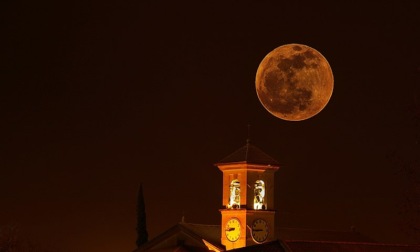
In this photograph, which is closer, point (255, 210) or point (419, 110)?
point (419, 110)

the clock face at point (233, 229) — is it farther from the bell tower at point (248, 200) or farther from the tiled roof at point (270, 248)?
the tiled roof at point (270, 248)

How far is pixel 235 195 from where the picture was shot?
5022 cm

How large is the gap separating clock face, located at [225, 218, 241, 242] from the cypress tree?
32.9 ft

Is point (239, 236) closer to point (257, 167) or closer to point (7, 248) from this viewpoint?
point (257, 167)

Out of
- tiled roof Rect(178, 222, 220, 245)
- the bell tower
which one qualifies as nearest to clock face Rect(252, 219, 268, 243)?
the bell tower

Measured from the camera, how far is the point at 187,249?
52.8 m

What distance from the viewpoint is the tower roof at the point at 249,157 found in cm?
5031

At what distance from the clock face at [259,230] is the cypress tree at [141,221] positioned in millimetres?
10980

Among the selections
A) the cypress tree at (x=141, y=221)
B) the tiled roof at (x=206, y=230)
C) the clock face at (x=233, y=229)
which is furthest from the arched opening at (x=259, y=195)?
the cypress tree at (x=141, y=221)

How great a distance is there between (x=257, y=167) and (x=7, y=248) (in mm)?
11431

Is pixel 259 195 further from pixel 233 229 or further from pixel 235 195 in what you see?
pixel 233 229

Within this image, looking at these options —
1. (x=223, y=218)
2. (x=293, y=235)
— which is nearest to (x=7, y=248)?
(x=223, y=218)

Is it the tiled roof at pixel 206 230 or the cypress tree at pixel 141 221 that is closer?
the tiled roof at pixel 206 230

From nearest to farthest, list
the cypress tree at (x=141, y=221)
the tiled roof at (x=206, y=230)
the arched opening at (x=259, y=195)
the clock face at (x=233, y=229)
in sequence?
the clock face at (x=233, y=229)
the arched opening at (x=259, y=195)
the tiled roof at (x=206, y=230)
the cypress tree at (x=141, y=221)
